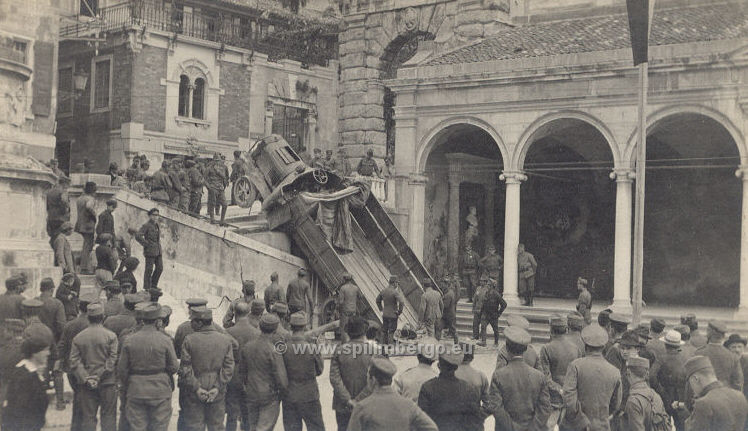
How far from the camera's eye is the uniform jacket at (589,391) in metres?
8.35

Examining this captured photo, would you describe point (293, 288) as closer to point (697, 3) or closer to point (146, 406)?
point (146, 406)

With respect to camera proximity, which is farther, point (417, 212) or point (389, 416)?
point (417, 212)

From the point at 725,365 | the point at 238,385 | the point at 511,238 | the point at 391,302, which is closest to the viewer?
the point at 238,385

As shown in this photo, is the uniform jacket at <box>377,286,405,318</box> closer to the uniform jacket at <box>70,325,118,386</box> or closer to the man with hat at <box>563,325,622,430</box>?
the uniform jacket at <box>70,325,118,386</box>

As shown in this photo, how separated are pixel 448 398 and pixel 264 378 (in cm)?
238

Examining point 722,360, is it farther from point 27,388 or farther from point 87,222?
point 87,222

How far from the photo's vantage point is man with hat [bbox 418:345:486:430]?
751 centimetres

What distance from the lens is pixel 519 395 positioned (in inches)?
317

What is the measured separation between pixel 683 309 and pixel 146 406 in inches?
735

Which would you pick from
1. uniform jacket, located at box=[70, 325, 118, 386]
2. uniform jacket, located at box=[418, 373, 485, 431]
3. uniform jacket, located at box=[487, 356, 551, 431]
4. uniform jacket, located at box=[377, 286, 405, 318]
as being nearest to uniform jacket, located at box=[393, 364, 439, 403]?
uniform jacket, located at box=[418, 373, 485, 431]

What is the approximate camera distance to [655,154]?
25750mm

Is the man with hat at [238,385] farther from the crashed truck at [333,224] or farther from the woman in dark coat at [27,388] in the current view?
the crashed truck at [333,224]

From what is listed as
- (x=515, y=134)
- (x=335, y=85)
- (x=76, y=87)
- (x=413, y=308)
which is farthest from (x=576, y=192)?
(x=76, y=87)

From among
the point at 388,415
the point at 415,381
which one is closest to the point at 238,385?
the point at 415,381
